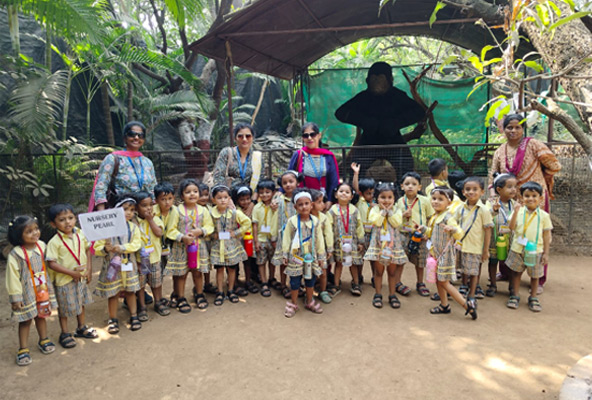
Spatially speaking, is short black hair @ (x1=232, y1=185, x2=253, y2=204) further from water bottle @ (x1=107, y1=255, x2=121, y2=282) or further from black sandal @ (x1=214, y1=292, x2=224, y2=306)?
water bottle @ (x1=107, y1=255, x2=121, y2=282)

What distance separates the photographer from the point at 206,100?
27.2 ft

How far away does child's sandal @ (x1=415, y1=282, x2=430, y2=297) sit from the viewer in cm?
427

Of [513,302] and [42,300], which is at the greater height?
[42,300]

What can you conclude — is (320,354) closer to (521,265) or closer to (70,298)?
(70,298)

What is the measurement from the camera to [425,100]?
8727mm

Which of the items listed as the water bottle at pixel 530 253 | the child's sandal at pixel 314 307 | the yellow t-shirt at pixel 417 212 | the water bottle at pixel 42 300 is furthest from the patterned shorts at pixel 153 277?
the water bottle at pixel 530 253

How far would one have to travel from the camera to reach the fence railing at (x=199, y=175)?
583 cm

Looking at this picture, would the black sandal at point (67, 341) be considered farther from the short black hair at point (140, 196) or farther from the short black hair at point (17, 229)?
the short black hair at point (140, 196)

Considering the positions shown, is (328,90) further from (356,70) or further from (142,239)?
(142,239)

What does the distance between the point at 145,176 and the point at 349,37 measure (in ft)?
17.3

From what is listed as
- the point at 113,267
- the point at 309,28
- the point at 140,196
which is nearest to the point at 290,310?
the point at 113,267

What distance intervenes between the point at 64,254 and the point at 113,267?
1.27ft

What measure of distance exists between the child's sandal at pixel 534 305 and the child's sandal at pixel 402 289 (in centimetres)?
112

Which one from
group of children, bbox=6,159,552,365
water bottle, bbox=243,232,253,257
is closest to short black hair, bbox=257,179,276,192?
group of children, bbox=6,159,552,365
